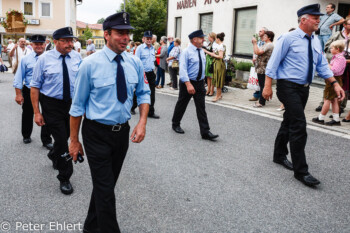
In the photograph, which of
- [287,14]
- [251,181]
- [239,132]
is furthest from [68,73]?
[287,14]

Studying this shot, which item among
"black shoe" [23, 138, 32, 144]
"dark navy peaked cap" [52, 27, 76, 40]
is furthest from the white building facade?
"dark navy peaked cap" [52, 27, 76, 40]

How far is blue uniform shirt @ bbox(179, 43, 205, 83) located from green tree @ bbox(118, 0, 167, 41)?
125ft

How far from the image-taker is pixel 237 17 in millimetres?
16656

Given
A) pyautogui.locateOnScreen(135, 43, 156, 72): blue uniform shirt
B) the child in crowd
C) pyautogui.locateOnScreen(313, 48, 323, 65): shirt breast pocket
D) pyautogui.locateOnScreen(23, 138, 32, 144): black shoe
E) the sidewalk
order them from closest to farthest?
pyautogui.locateOnScreen(313, 48, 323, 65): shirt breast pocket → pyautogui.locateOnScreen(23, 138, 32, 144): black shoe → the child in crowd → the sidewalk → pyautogui.locateOnScreen(135, 43, 156, 72): blue uniform shirt

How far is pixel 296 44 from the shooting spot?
15.0ft

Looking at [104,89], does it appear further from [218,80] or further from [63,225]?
[218,80]

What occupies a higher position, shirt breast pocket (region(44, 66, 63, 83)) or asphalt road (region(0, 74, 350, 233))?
shirt breast pocket (region(44, 66, 63, 83))

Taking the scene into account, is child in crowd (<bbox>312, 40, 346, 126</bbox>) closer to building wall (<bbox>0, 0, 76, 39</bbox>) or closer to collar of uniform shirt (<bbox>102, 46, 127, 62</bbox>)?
collar of uniform shirt (<bbox>102, 46, 127, 62</bbox>)

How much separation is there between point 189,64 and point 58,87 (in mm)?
2932

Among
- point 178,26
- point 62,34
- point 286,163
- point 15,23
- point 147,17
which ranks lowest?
point 286,163

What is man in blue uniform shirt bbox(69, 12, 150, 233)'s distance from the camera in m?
2.70

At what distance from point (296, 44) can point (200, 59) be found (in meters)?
2.30

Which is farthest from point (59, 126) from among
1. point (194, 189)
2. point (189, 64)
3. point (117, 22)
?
point (189, 64)

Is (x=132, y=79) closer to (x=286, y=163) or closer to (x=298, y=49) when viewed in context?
(x=298, y=49)
